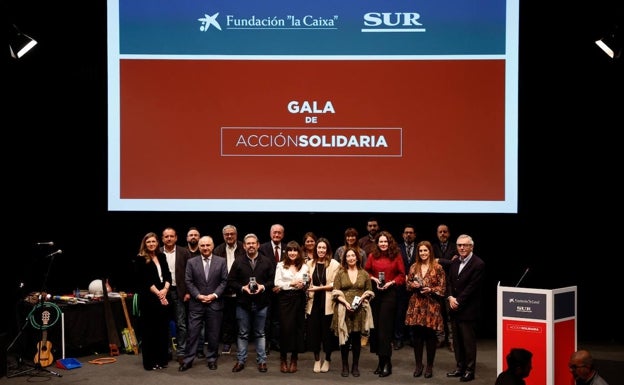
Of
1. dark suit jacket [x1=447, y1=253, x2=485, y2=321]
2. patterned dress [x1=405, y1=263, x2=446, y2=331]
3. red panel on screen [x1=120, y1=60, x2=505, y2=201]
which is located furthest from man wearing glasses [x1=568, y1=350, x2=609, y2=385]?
red panel on screen [x1=120, y1=60, x2=505, y2=201]

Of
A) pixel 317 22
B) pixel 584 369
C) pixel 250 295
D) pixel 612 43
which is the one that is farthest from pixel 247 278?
pixel 612 43

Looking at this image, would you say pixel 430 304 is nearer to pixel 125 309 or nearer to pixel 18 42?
pixel 125 309

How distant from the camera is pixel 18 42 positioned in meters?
7.53

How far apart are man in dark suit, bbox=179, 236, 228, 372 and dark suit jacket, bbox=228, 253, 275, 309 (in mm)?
120

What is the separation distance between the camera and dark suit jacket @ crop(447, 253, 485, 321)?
673 cm

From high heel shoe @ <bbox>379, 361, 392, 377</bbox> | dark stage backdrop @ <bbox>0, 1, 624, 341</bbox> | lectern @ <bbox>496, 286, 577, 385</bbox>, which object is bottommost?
high heel shoe @ <bbox>379, 361, 392, 377</bbox>

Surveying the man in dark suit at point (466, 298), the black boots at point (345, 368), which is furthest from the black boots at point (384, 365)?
the man in dark suit at point (466, 298)

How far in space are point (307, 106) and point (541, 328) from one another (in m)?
3.53

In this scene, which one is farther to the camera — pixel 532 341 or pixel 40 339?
pixel 40 339

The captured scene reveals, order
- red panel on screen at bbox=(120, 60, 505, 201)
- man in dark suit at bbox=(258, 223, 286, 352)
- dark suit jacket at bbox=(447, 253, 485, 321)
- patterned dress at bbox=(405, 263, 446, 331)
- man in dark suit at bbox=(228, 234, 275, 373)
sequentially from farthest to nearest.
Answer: red panel on screen at bbox=(120, 60, 505, 201)
man in dark suit at bbox=(258, 223, 286, 352)
man in dark suit at bbox=(228, 234, 275, 373)
patterned dress at bbox=(405, 263, 446, 331)
dark suit jacket at bbox=(447, 253, 485, 321)

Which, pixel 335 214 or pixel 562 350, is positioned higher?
pixel 335 214

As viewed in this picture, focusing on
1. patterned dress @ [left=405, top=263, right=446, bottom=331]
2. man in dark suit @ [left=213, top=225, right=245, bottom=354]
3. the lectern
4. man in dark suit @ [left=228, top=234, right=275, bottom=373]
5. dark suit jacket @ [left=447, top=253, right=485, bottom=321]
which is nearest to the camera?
the lectern

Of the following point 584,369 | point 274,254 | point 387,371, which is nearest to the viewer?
point 584,369

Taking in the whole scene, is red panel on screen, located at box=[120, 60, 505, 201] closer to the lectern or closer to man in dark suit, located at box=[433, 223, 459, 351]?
man in dark suit, located at box=[433, 223, 459, 351]
